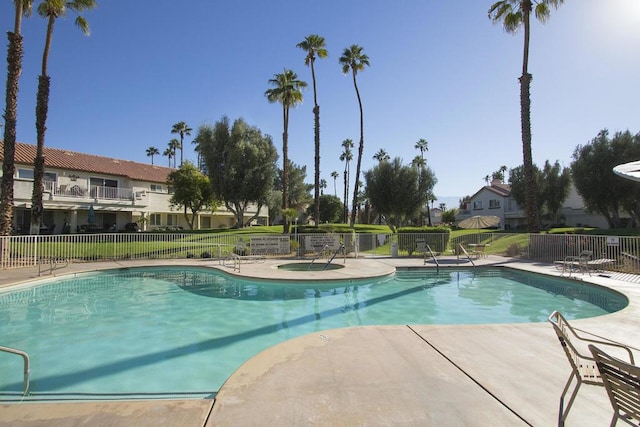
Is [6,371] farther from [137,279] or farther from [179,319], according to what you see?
[137,279]

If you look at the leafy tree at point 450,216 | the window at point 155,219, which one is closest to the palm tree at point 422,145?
the leafy tree at point 450,216

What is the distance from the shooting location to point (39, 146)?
1842 centimetres

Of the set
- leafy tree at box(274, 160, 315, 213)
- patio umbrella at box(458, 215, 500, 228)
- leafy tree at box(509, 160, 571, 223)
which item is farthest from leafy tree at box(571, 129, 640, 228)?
leafy tree at box(274, 160, 315, 213)

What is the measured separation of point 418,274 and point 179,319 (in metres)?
9.88

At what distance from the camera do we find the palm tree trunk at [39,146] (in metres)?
18.2

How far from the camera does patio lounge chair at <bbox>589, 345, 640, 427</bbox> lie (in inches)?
89.1

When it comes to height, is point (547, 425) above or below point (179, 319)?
above

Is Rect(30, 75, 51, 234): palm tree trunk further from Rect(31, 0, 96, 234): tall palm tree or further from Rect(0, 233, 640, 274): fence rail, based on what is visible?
Rect(0, 233, 640, 274): fence rail

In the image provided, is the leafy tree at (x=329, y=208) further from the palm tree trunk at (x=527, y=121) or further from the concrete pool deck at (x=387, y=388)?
the concrete pool deck at (x=387, y=388)

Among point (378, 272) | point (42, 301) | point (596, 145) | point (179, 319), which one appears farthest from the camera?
point (596, 145)

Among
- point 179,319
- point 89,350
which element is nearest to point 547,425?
point 89,350

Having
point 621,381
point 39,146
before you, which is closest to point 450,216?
point 39,146

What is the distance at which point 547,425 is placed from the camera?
3107mm

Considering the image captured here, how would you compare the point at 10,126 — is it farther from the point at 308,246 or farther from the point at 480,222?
the point at 480,222
